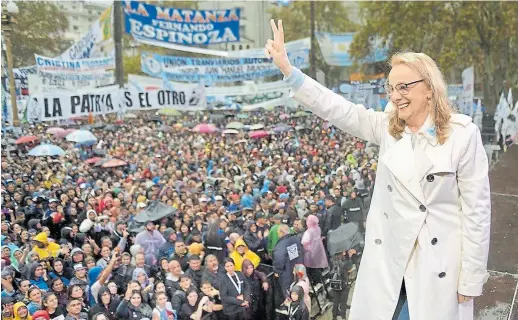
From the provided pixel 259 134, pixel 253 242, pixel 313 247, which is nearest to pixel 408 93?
pixel 313 247

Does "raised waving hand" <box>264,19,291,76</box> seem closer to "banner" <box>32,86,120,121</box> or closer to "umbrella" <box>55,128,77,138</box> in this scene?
"banner" <box>32,86,120,121</box>

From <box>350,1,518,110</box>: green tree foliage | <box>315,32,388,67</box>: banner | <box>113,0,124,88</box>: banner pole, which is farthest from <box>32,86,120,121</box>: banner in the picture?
<box>350,1,518,110</box>: green tree foliage

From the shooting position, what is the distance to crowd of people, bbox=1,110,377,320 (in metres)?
4.34

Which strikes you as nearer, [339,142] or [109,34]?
[339,142]

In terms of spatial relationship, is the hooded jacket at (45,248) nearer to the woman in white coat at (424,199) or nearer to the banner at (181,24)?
the woman in white coat at (424,199)

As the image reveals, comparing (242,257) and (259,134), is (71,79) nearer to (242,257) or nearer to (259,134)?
(259,134)

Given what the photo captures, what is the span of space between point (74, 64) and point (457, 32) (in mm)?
10595

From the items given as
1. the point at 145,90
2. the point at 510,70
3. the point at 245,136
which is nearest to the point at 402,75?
the point at 145,90

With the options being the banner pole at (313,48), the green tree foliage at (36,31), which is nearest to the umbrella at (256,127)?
the banner pole at (313,48)

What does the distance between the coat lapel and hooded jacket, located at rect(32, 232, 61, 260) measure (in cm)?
485

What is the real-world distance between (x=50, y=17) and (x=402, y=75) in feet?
42.0

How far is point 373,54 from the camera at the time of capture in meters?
16.1

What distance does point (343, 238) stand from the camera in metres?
4.69

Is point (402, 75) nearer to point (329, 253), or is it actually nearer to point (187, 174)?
point (329, 253)
